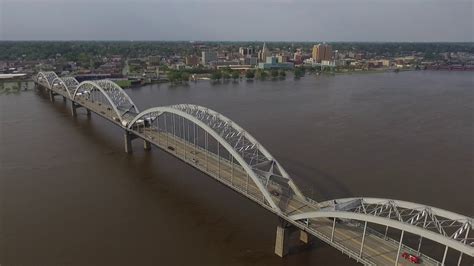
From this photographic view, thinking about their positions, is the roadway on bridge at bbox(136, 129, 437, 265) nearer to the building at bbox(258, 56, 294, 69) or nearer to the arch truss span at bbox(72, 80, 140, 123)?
the arch truss span at bbox(72, 80, 140, 123)

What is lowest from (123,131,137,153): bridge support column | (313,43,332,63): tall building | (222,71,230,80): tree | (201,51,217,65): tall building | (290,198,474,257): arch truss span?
(123,131,137,153): bridge support column

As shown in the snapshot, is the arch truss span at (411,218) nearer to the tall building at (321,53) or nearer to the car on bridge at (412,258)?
the car on bridge at (412,258)

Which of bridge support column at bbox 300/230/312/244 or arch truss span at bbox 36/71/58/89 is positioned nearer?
bridge support column at bbox 300/230/312/244

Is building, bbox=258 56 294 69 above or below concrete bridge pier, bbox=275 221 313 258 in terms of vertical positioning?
above

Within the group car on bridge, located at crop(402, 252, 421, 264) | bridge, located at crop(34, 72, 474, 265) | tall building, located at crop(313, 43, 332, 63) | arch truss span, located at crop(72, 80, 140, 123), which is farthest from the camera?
tall building, located at crop(313, 43, 332, 63)

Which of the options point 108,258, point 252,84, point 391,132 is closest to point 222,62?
point 252,84

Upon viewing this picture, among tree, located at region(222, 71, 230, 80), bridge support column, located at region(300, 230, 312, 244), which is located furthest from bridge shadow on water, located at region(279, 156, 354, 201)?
tree, located at region(222, 71, 230, 80)

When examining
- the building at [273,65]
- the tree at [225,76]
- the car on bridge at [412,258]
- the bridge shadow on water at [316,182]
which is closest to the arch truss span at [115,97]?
the bridge shadow on water at [316,182]

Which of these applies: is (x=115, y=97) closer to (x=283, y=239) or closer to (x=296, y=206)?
(x=296, y=206)

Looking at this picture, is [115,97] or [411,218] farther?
[115,97]

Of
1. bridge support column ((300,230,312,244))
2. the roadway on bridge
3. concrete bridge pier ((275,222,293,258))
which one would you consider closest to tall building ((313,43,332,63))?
the roadway on bridge

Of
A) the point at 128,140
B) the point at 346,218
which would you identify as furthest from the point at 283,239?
the point at 128,140

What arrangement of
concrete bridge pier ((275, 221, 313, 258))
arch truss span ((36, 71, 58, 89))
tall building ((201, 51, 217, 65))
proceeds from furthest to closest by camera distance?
tall building ((201, 51, 217, 65)) < arch truss span ((36, 71, 58, 89)) < concrete bridge pier ((275, 221, 313, 258))

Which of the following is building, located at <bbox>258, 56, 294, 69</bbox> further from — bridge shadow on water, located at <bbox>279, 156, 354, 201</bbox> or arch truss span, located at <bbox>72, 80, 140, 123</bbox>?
bridge shadow on water, located at <bbox>279, 156, 354, 201</bbox>
